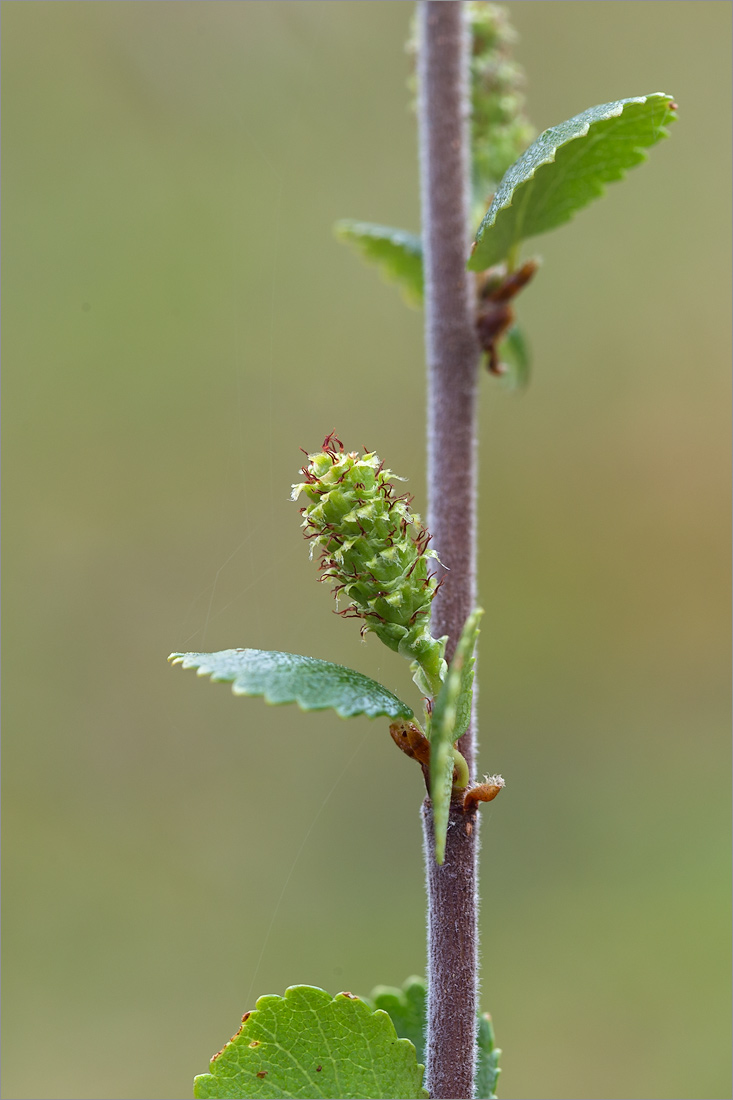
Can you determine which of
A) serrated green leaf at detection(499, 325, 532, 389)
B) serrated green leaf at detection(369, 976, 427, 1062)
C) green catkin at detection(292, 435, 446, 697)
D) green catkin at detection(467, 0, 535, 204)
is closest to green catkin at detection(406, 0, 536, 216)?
green catkin at detection(467, 0, 535, 204)

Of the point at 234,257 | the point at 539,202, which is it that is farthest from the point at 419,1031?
the point at 234,257

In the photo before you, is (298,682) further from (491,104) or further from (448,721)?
(491,104)

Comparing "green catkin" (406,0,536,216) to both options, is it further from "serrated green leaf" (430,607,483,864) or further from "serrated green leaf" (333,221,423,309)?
"serrated green leaf" (430,607,483,864)

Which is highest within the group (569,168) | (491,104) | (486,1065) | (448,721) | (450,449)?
(491,104)

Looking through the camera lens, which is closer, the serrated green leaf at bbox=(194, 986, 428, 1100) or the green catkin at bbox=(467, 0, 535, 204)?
the serrated green leaf at bbox=(194, 986, 428, 1100)

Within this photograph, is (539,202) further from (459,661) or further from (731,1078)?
(731,1078)

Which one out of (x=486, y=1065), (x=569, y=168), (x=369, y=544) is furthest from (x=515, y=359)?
(x=486, y=1065)

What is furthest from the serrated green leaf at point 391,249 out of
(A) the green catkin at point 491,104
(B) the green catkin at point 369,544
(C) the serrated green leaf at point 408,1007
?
(C) the serrated green leaf at point 408,1007
